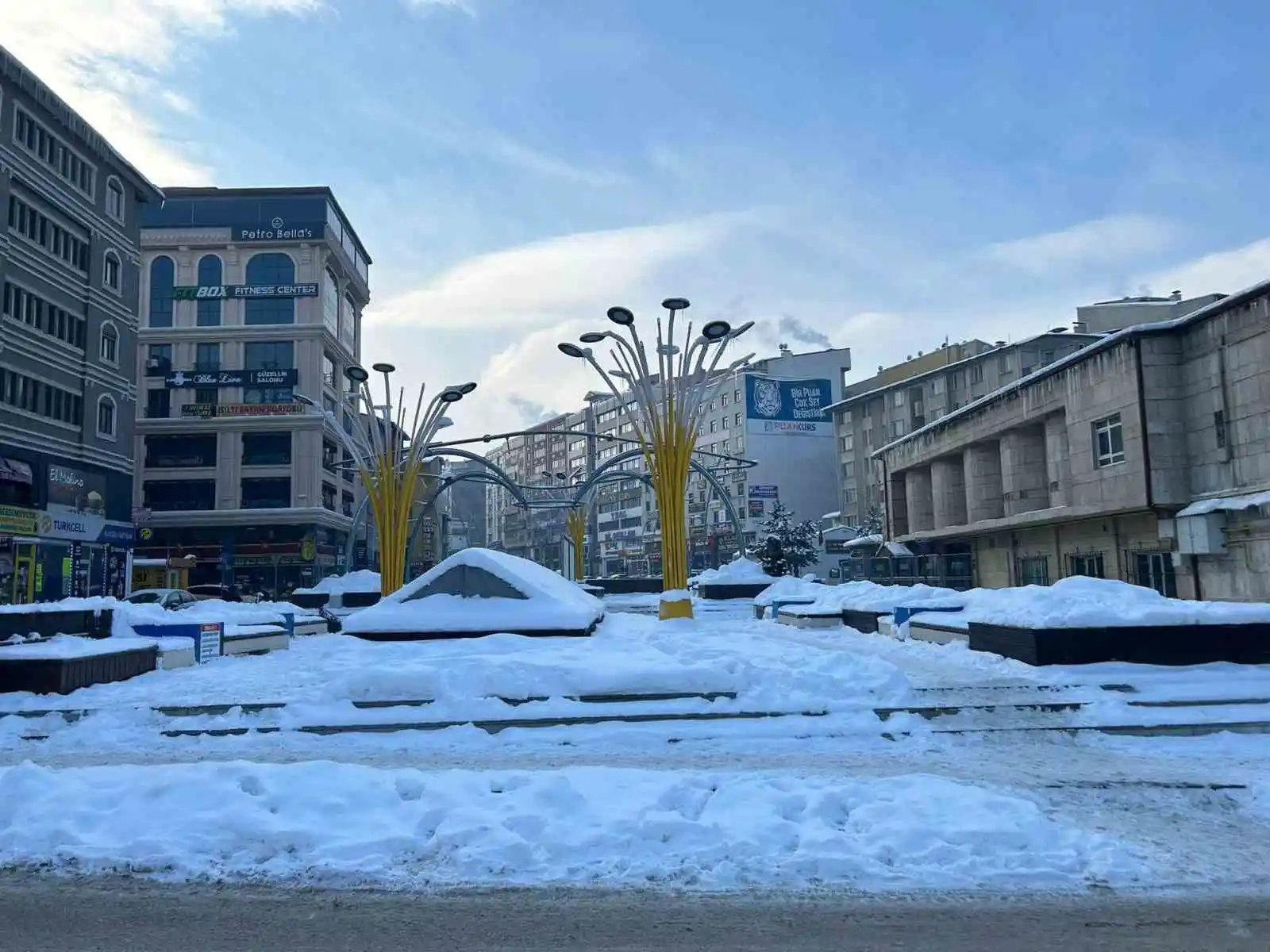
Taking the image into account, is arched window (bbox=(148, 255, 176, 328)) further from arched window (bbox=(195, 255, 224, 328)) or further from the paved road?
the paved road

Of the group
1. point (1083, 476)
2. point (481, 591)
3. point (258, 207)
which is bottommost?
point (481, 591)

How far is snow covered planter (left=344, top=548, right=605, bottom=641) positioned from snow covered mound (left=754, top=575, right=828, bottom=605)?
9.68 metres

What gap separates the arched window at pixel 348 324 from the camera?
65438mm

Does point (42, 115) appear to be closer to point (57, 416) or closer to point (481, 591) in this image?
point (57, 416)

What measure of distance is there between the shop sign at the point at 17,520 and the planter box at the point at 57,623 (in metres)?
19.0

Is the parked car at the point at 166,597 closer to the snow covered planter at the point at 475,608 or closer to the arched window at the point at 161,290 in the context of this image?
the snow covered planter at the point at 475,608

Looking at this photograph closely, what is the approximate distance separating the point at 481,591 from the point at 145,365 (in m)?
49.8

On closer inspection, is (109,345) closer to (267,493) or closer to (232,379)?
(232,379)

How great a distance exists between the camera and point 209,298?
5966 cm

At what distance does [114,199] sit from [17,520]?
15.3 m

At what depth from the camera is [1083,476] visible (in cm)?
2608

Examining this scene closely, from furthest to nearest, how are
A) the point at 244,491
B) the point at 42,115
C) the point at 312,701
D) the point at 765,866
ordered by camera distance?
1. the point at 244,491
2. the point at 42,115
3. the point at 312,701
4. the point at 765,866

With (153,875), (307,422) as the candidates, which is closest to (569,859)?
(153,875)

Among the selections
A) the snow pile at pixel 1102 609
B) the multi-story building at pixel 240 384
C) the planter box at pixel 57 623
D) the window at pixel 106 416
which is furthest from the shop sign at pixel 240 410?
the snow pile at pixel 1102 609
